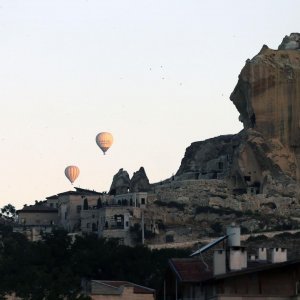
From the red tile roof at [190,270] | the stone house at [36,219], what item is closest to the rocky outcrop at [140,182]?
the stone house at [36,219]

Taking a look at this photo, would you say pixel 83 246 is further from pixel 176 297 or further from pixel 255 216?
pixel 176 297

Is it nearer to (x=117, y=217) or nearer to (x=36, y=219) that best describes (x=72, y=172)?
(x=36, y=219)

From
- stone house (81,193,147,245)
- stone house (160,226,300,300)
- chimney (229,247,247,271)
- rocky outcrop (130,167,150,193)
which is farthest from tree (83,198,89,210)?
chimney (229,247,247,271)

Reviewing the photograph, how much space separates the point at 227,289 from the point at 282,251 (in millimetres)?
5395

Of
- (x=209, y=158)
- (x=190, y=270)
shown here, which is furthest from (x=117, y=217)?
(x=190, y=270)

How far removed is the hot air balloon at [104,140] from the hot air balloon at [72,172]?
13.5 feet

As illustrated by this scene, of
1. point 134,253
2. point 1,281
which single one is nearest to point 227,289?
point 1,281

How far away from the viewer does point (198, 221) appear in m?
158

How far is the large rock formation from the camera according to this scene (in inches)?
6585

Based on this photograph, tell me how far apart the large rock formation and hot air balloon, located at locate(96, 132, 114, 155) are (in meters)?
10.5

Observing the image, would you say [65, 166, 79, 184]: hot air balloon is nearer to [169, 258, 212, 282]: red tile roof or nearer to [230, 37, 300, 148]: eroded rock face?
[230, 37, 300, 148]: eroded rock face

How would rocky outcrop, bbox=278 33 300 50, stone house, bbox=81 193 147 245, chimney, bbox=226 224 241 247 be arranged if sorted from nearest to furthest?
1. chimney, bbox=226 224 241 247
2. stone house, bbox=81 193 147 245
3. rocky outcrop, bbox=278 33 300 50

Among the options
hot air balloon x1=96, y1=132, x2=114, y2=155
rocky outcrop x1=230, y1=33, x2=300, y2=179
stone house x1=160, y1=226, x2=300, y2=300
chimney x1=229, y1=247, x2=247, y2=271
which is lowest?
stone house x1=160, y1=226, x2=300, y2=300

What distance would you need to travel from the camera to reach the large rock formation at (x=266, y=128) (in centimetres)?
16725
